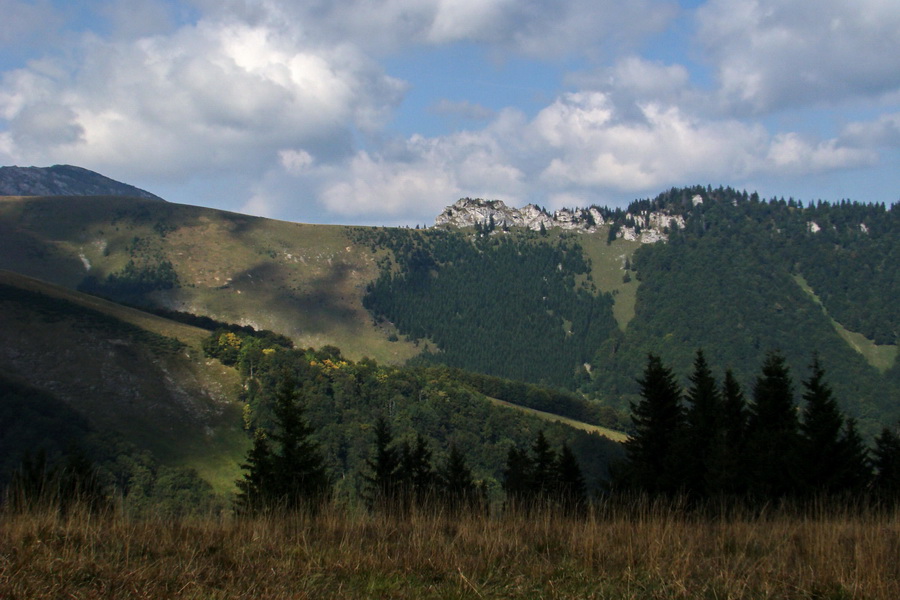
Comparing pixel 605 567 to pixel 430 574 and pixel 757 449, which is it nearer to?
pixel 430 574

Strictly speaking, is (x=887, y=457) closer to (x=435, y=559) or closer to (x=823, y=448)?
(x=823, y=448)

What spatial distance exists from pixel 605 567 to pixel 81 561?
543 centimetres

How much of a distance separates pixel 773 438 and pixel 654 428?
9671 millimetres

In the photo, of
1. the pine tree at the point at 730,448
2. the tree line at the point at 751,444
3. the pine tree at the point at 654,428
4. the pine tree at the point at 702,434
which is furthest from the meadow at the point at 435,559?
the pine tree at the point at 654,428

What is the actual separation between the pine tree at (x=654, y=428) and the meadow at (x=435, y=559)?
25718mm

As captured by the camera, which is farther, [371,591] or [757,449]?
[757,449]

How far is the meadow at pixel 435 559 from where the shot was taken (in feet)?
21.3

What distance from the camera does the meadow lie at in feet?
21.3

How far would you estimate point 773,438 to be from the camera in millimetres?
28969

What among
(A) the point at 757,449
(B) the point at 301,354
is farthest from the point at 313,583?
(B) the point at 301,354

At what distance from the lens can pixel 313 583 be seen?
6.75 m

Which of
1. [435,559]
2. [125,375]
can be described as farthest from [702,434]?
[125,375]

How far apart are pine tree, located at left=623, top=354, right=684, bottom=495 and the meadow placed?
25718 mm

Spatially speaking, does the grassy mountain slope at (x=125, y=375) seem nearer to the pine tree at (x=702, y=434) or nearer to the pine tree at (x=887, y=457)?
the pine tree at (x=702, y=434)
